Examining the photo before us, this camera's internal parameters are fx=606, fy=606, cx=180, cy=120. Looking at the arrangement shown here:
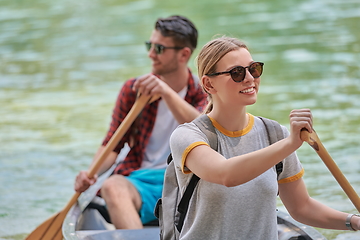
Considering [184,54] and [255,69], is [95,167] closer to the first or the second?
[184,54]

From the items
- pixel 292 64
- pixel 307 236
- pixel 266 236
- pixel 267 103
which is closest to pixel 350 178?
pixel 267 103

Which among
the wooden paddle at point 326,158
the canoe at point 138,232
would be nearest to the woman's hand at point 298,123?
the wooden paddle at point 326,158

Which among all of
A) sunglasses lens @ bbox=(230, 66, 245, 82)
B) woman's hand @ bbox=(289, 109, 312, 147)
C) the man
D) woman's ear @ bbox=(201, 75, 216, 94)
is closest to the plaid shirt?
the man

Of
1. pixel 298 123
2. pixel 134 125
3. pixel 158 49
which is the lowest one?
pixel 134 125

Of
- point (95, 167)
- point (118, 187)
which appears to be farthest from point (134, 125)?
point (118, 187)

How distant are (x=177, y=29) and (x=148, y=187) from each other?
908mm

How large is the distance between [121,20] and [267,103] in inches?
216

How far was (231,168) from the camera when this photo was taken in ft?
5.39

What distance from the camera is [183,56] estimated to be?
133 inches

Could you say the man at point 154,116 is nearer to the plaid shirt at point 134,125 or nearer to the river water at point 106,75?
the plaid shirt at point 134,125

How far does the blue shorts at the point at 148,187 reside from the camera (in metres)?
3.04

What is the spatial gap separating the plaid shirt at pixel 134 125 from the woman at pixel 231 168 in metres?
1.35

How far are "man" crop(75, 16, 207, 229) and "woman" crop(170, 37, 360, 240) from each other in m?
1.09

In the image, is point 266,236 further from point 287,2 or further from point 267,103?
point 287,2
